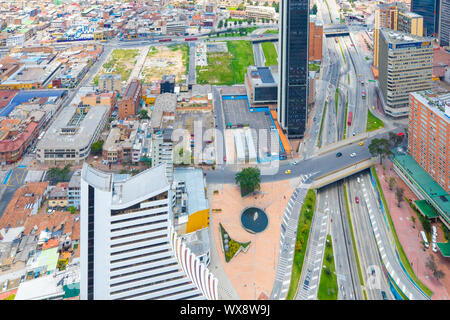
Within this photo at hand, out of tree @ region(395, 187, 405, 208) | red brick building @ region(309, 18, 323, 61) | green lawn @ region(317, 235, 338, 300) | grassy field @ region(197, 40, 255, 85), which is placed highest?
red brick building @ region(309, 18, 323, 61)

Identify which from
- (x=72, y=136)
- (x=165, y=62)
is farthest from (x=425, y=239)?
(x=165, y=62)

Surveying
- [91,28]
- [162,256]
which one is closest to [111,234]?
[162,256]

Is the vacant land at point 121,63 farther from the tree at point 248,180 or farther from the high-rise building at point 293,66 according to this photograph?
the tree at point 248,180

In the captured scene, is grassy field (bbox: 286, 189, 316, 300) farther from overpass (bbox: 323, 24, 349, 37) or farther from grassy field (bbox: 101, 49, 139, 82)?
overpass (bbox: 323, 24, 349, 37)

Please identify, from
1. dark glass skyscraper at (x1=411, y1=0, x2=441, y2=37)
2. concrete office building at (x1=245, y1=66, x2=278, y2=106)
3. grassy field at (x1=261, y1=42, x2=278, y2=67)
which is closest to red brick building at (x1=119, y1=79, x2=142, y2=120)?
concrete office building at (x1=245, y1=66, x2=278, y2=106)

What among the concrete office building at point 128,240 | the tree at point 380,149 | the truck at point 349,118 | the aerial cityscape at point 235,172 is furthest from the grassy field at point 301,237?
the truck at point 349,118

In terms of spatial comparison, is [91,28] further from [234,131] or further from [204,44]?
[234,131]
